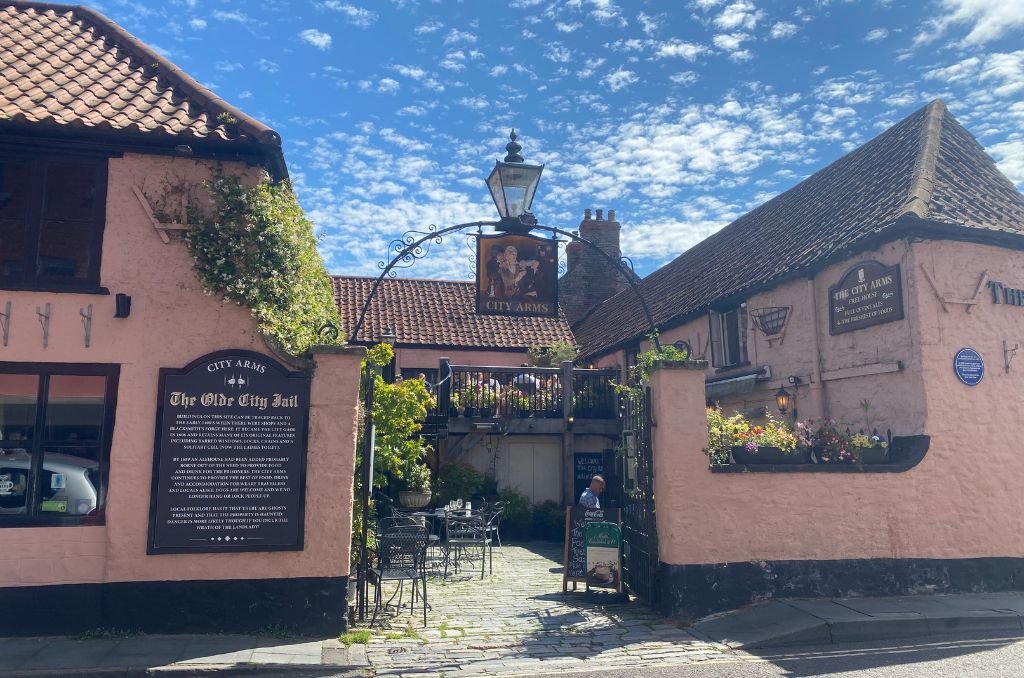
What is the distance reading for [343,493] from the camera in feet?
24.3

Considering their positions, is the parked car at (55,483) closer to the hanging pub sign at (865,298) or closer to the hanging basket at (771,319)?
the hanging pub sign at (865,298)

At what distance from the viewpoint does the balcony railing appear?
16125 mm

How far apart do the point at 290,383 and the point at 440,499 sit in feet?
27.8

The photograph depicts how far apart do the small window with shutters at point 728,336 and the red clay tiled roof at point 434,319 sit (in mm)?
6797

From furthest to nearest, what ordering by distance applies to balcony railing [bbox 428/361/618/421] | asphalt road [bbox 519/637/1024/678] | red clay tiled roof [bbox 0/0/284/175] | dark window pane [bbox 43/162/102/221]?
balcony railing [bbox 428/361/618/421], dark window pane [bbox 43/162/102/221], red clay tiled roof [bbox 0/0/284/175], asphalt road [bbox 519/637/1024/678]

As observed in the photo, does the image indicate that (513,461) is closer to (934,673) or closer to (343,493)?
(343,493)

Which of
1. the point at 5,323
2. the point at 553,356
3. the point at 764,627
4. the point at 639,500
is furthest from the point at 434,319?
the point at 764,627

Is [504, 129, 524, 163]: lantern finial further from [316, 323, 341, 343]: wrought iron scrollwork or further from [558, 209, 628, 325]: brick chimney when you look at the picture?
[558, 209, 628, 325]: brick chimney

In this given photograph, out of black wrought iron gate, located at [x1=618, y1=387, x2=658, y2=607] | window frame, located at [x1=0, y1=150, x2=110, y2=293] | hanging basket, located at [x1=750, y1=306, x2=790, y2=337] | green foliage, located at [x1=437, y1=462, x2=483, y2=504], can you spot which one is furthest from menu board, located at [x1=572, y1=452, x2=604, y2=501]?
window frame, located at [x1=0, y1=150, x2=110, y2=293]

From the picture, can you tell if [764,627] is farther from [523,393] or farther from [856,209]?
[523,393]

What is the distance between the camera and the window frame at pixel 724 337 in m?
14.0

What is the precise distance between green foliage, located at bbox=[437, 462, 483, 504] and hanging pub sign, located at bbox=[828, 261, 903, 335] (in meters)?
7.97

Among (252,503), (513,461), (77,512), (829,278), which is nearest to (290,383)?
(252,503)

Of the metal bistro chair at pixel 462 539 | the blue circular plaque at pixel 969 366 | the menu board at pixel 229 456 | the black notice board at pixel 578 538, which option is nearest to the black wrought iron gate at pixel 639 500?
the black notice board at pixel 578 538
